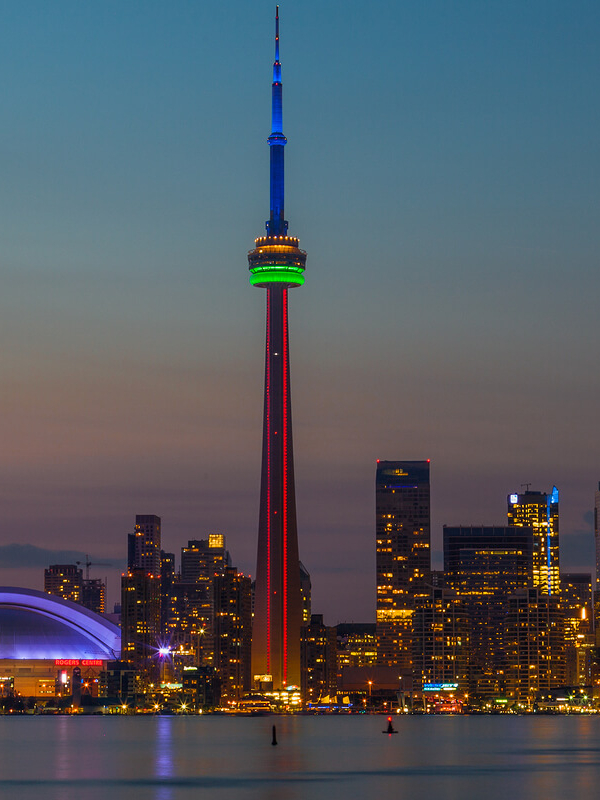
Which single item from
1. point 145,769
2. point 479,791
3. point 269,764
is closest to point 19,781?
point 145,769

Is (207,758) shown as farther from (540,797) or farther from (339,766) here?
(540,797)

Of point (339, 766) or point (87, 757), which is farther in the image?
point (87, 757)

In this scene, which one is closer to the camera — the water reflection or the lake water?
the water reflection

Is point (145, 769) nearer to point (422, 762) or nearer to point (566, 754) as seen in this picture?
point (422, 762)

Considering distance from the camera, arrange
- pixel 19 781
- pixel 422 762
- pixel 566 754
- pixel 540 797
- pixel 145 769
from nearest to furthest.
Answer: pixel 540 797, pixel 19 781, pixel 145 769, pixel 422 762, pixel 566 754

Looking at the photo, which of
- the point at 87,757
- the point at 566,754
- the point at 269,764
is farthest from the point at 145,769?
the point at 566,754

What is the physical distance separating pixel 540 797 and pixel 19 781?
47102 mm

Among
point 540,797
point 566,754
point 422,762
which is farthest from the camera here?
point 566,754

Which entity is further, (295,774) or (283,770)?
(283,770)

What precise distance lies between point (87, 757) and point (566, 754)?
57171mm

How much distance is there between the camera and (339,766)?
169m

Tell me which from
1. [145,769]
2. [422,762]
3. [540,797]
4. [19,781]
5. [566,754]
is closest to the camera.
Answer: [540,797]

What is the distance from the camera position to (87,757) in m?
186

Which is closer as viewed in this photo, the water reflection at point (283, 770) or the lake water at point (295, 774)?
the water reflection at point (283, 770)
